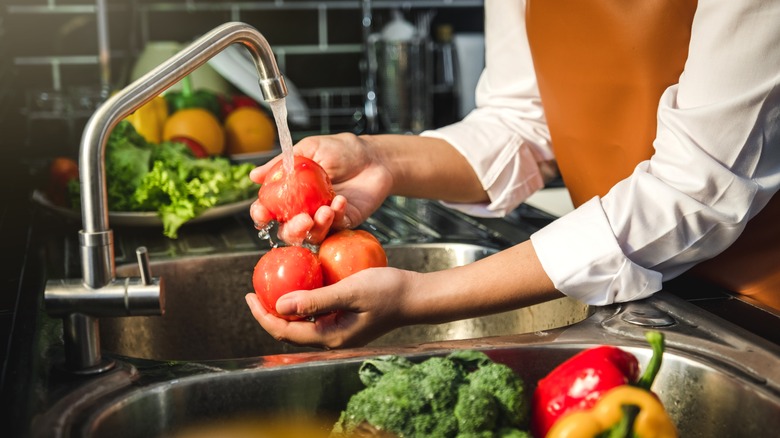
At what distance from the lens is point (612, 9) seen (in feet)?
3.57

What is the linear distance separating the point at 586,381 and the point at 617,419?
58mm

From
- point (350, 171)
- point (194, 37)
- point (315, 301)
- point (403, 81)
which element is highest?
point (194, 37)

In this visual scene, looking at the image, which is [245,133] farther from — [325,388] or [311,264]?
[325,388]

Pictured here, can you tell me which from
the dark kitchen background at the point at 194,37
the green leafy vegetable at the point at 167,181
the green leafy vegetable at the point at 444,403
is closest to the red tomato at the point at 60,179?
the green leafy vegetable at the point at 167,181

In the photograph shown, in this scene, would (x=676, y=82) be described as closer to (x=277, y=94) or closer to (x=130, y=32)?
(x=277, y=94)

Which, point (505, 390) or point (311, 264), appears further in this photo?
point (311, 264)

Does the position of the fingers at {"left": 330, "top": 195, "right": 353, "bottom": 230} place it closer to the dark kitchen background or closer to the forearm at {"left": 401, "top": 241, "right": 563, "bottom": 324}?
the forearm at {"left": 401, "top": 241, "right": 563, "bottom": 324}

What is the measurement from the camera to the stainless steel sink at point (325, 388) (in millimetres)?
787

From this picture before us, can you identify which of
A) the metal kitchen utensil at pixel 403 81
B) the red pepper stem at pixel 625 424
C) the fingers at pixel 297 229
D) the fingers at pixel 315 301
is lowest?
the red pepper stem at pixel 625 424

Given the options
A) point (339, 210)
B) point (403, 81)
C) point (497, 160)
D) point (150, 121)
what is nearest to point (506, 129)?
point (497, 160)

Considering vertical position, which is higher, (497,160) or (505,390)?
(497,160)

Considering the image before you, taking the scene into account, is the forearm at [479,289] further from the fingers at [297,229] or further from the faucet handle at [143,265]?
the faucet handle at [143,265]

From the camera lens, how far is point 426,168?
130cm

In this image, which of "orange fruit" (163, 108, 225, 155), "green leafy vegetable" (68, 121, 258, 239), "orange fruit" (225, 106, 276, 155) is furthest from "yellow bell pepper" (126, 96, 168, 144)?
"green leafy vegetable" (68, 121, 258, 239)
